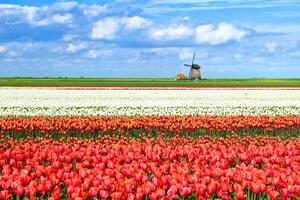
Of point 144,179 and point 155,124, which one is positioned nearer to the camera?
point 144,179

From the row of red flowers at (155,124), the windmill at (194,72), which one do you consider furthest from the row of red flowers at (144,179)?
the windmill at (194,72)

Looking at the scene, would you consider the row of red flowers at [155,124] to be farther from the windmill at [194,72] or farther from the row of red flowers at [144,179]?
the windmill at [194,72]

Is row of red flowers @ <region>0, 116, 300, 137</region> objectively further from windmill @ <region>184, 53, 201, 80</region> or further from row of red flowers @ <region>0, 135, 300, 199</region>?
windmill @ <region>184, 53, 201, 80</region>

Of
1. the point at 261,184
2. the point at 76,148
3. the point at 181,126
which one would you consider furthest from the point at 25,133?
the point at 261,184

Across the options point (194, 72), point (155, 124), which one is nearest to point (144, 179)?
point (155, 124)

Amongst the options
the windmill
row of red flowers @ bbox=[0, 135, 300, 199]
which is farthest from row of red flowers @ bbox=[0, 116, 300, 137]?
the windmill

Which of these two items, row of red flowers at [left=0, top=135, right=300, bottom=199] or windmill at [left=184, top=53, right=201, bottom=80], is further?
windmill at [left=184, top=53, right=201, bottom=80]

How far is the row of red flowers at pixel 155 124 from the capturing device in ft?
55.2

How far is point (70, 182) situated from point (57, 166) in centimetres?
141

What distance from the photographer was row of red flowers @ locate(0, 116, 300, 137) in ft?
55.2

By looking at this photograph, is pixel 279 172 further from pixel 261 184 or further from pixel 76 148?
pixel 76 148

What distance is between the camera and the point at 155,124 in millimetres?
17625

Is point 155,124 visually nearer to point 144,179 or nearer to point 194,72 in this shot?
point 144,179

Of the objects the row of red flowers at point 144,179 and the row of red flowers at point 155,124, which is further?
the row of red flowers at point 155,124
